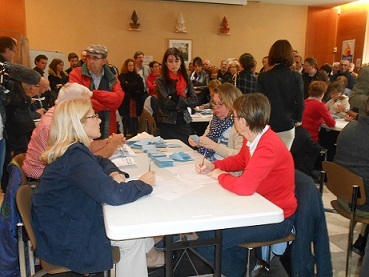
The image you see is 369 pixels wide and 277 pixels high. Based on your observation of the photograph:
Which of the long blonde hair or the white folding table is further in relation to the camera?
the long blonde hair

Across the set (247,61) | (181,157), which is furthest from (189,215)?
(247,61)

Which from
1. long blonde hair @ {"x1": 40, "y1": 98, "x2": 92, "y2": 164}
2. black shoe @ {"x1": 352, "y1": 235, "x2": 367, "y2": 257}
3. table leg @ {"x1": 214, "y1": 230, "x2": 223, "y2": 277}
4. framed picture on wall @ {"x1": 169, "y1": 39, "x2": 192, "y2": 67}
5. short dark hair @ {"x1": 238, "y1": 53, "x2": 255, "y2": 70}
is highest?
framed picture on wall @ {"x1": 169, "y1": 39, "x2": 192, "y2": 67}

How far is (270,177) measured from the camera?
183cm

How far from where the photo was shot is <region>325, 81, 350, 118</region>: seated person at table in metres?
4.71

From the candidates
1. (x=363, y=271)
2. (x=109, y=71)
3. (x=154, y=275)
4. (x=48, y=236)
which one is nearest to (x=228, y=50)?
(x=109, y=71)

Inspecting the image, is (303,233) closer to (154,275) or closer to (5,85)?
(154,275)

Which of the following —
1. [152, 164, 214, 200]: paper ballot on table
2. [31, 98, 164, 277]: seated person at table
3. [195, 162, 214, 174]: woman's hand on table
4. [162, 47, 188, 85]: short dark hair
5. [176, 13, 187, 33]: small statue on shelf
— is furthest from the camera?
[176, 13, 187, 33]: small statue on shelf

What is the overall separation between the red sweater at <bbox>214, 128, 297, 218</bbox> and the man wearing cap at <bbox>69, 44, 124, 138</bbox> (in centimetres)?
175

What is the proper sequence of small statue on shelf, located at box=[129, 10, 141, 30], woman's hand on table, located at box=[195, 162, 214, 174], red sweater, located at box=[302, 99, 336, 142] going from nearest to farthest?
woman's hand on table, located at box=[195, 162, 214, 174] → red sweater, located at box=[302, 99, 336, 142] → small statue on shelf, located at box=[129, 10, 141, 30]

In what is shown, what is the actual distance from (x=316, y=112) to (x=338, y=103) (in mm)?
850

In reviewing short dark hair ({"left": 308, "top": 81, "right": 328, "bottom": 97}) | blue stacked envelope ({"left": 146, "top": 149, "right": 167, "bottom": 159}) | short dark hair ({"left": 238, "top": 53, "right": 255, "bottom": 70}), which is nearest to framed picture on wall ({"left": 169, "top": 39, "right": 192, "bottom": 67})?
short dark hair ({"left": 238, "top": 53, "right": 255, "bottom": 70})

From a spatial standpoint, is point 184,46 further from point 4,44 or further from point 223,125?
point 223,125

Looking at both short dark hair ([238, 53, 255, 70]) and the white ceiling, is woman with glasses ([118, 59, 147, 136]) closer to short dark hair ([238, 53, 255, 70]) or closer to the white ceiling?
short dark hair ([238, 53, 255, 70])

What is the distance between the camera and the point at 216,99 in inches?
104
